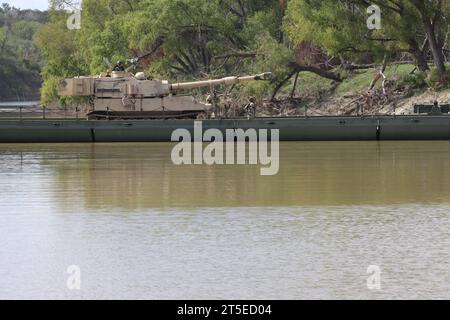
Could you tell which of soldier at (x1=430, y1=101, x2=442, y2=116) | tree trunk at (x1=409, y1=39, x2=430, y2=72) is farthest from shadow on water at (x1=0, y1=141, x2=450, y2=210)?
tree trunk at (x1=409, y1=39, x2=430, y2=72)

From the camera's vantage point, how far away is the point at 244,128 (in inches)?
1775

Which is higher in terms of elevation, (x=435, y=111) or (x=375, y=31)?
(x=375, y=31)

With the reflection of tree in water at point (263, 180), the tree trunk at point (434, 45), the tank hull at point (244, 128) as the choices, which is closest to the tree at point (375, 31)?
the tree trunk at point (434, 45)

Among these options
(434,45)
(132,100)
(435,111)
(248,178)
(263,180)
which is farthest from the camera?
(434,45)

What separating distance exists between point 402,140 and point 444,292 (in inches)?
1187

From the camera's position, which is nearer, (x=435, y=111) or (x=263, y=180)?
(x=263, y=180)

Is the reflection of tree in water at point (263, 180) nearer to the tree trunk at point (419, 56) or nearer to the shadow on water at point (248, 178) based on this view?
the shadow on water at point (248, 178)

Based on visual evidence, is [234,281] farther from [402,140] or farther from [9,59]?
[9,59]

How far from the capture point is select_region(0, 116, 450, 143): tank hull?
44.7 meters

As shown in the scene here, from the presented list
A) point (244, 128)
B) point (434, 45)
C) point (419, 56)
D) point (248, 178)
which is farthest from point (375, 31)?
point (248, 178)

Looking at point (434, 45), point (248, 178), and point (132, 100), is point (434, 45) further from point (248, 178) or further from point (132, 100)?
Answer: point (248, 178)

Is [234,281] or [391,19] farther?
[391,19]
